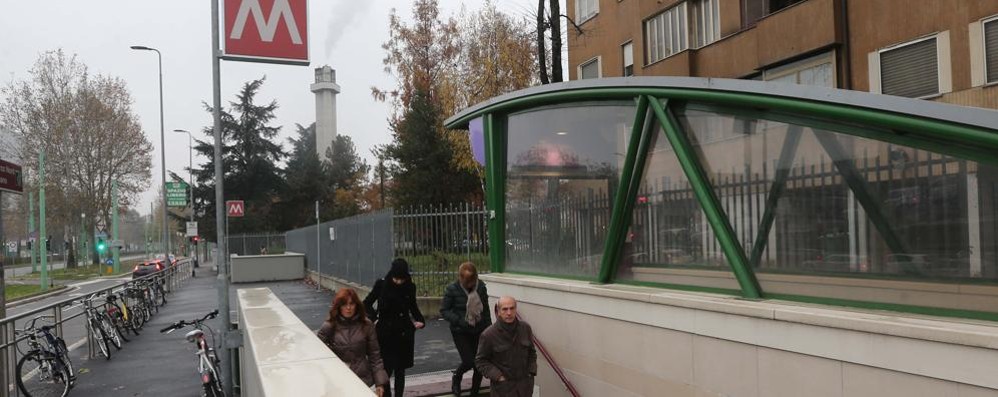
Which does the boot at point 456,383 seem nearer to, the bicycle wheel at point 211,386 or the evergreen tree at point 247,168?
the bicycle wheel at point 211,386

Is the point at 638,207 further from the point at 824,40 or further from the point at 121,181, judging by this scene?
the point at 121,181

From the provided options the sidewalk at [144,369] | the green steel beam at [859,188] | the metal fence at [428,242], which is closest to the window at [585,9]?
the metal fence at [428,242]

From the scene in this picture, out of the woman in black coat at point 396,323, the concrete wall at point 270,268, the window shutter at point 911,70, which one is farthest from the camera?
the concrete wall at point 270,268

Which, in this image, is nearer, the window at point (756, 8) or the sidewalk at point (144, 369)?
the sidewalk at point (144, 369)

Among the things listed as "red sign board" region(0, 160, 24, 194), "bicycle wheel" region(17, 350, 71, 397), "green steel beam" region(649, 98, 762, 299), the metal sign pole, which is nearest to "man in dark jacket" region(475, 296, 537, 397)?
"green steel beam" region(649, 98, 762, 299)

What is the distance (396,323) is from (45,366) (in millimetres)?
5160

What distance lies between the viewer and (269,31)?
712cm

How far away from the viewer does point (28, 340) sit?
8.78 metres

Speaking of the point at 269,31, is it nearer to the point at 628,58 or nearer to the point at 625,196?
the point at 625,196

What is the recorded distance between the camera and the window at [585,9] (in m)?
26.4

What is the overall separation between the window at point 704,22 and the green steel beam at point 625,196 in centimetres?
1572

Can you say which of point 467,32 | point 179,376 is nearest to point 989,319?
point 179,376

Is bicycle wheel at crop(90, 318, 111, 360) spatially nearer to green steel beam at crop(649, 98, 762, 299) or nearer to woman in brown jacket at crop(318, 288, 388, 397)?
woman in brown jacket at crop(318, 288, 388, 397)

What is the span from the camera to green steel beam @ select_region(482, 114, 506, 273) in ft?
24.8
